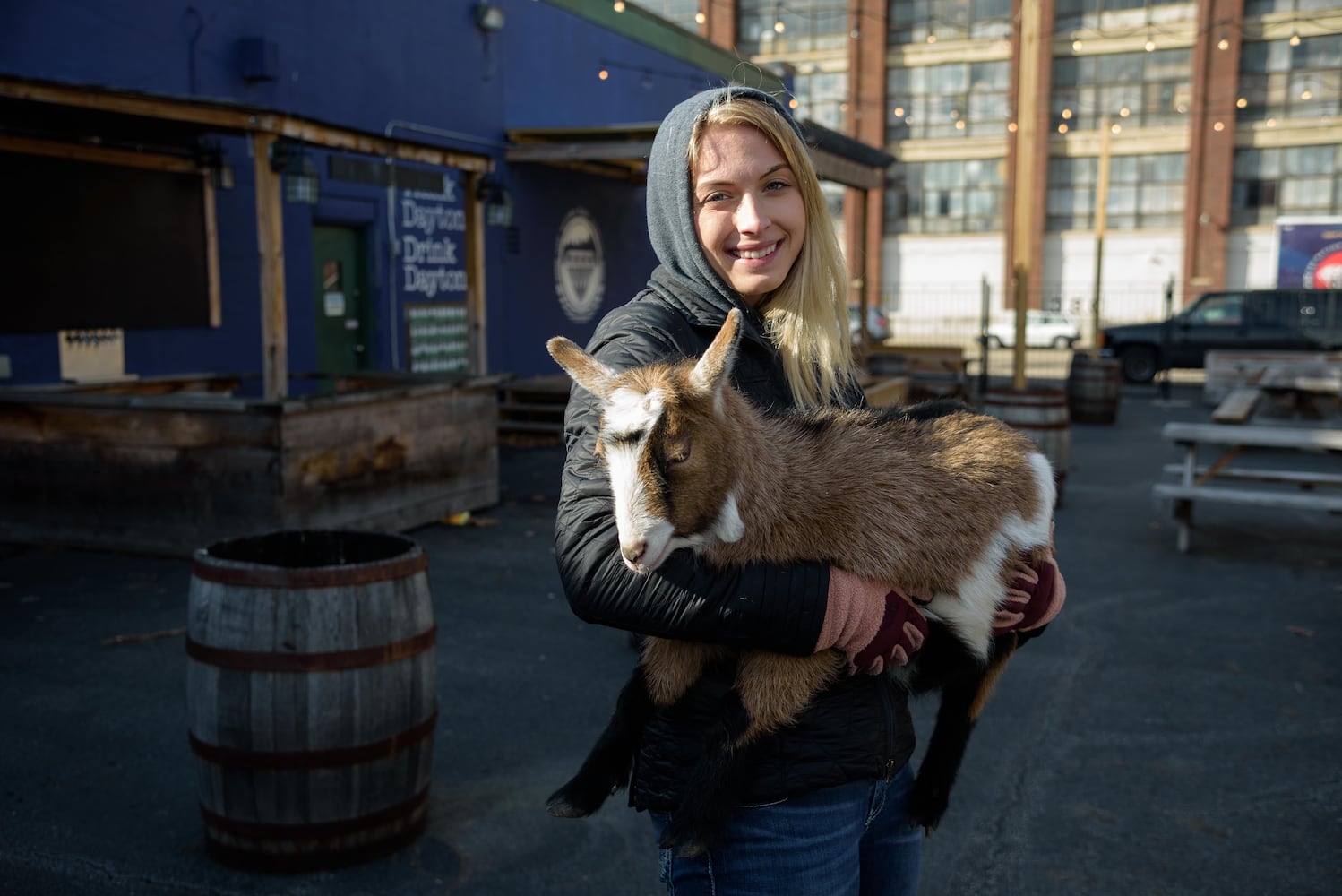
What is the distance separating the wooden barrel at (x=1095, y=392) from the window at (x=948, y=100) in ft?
86.6

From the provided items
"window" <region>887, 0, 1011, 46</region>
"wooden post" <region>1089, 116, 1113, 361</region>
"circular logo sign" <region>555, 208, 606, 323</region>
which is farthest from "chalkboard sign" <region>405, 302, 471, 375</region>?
"window" <region>887, 0, 1011, 46</region>

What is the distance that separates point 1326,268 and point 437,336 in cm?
2710

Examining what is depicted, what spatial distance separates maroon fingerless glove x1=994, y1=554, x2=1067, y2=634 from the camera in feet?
6.99

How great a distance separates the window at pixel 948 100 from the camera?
4072 centimetres

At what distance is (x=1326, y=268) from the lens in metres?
30.1

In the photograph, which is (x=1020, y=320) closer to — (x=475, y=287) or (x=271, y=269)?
(x=475, y=287)

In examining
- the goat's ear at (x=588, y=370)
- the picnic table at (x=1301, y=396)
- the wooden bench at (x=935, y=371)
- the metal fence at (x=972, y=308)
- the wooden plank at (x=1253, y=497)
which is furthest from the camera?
the metal fence at (x=972, y=308)

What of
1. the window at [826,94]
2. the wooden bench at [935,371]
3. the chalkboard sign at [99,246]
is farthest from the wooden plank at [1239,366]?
the window at [826,94]

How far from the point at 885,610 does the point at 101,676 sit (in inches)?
195

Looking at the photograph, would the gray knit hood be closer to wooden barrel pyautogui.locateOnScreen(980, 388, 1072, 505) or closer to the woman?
the woman

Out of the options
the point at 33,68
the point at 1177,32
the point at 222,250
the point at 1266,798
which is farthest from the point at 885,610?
the point at 1177,32

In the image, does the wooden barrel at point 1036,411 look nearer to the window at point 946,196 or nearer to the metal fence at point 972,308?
the metal fence at point 972,308

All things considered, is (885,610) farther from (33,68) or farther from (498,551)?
(33,68)

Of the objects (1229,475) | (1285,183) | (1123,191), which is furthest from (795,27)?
(1229,475)
